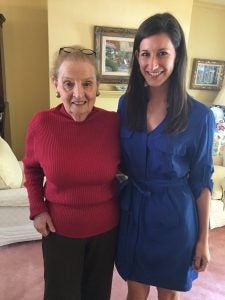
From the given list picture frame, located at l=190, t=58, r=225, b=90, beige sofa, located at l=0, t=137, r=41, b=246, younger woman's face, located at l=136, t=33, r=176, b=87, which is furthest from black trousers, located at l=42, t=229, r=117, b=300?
picture frame, located at l=190, t=58, r=225, b=90

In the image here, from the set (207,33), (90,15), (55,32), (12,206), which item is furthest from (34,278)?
(207,33)

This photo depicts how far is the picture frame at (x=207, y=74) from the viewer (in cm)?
347

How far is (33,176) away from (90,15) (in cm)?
233

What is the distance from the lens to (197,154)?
0.96 metres

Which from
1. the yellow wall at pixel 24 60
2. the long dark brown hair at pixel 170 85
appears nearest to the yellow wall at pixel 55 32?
the yellow wall at pixel 24 60

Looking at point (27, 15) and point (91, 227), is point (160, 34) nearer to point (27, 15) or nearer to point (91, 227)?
point (91, 227)

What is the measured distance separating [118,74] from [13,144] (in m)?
1.54

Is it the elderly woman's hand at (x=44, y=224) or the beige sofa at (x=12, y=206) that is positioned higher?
the elderly woman's hand at (x=44, y=224)

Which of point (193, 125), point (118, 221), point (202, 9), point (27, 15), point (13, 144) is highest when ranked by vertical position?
point (202, 9)

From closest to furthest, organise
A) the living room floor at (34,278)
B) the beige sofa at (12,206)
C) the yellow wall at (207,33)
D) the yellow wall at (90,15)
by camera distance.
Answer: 1. the living room floor at (34,278)
2. the beige sofa at (12,206)
3. the yellow wall at (90,15)
4. the yellow wall at (207,33)

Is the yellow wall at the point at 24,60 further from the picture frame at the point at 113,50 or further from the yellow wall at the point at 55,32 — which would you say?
the picture frame at the point at 113,50

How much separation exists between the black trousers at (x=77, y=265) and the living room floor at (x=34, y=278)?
0.68 m

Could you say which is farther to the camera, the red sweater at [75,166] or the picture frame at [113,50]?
the picture frame at [113,50]

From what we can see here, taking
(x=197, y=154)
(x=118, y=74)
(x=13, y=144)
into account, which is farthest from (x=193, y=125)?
(x=13, y=144)
